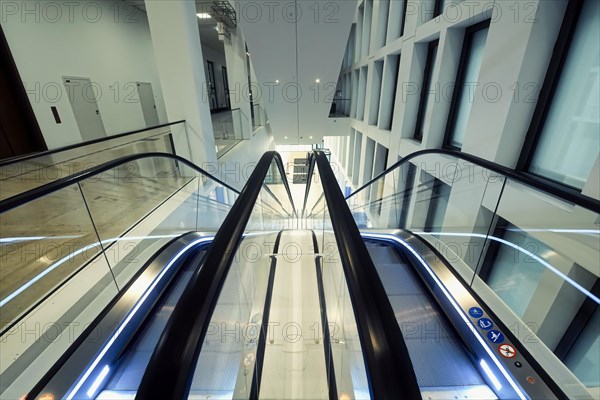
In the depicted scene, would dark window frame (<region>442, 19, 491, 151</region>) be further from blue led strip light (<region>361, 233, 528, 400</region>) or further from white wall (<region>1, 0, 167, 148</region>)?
white wall (<region>1, 0, 167, 148</region>)

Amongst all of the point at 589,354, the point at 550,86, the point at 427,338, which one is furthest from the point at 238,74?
the point at 589,354

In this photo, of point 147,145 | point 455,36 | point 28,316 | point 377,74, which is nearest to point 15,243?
point 28,316

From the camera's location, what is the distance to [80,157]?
3535 millimetres

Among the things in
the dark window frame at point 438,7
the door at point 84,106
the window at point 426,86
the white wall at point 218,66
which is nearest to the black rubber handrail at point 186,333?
the window at point 426,86

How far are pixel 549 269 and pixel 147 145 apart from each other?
593 centimetres

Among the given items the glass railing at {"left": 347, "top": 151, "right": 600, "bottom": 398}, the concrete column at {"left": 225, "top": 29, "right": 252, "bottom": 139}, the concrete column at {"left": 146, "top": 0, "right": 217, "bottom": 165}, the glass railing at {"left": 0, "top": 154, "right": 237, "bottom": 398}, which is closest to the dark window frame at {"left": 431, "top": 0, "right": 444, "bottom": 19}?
the glass railing at {"left": 347, "top": 151, "right": 600, "bottom": 398}

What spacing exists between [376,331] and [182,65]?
17.6ft

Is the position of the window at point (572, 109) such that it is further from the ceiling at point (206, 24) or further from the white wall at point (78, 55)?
the white wall at point (78, 55)

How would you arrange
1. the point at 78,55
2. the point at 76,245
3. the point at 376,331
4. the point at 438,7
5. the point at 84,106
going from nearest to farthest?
the point at 376,331, the point at 76,245, the point at 438,7, the point at 78,55, the point at 84,106

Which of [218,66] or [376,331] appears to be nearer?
[376,331]

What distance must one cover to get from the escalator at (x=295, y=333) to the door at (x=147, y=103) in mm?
7714

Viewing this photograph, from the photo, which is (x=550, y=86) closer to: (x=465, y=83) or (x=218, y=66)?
(x=465, y=83)

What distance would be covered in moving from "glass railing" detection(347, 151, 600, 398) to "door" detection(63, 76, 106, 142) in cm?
796

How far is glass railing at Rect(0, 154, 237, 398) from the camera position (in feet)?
6.26
